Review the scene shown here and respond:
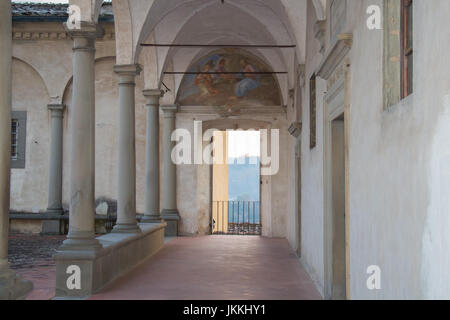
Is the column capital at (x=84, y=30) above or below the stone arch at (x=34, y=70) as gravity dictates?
below

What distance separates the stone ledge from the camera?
799 centimetres

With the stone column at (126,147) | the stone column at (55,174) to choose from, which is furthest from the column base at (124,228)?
the stone column at (55,174)

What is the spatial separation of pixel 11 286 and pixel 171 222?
14000 mm

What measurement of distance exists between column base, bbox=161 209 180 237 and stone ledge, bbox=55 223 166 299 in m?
5.98

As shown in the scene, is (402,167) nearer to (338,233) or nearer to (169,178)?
(338,233)

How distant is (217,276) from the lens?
32.6ft

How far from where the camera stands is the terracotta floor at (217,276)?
820 centimetres

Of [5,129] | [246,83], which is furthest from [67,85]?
[5,129]

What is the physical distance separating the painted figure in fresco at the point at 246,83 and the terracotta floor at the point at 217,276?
5919 millimetres

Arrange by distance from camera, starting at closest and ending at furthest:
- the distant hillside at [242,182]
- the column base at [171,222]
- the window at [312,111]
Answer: the window at [312,111], the column base at [171,222], the distant hillside at [242,182]

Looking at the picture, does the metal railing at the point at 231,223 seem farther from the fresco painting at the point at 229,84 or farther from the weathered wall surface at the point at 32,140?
the weathered wall surface at the point at 32,140

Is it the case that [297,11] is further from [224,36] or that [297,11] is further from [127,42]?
[224,36]

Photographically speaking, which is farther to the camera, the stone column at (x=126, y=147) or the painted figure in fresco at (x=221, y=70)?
the painted figure in fresco at (x=221, y=70)

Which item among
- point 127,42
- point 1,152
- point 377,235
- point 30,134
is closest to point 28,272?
point 127,42
